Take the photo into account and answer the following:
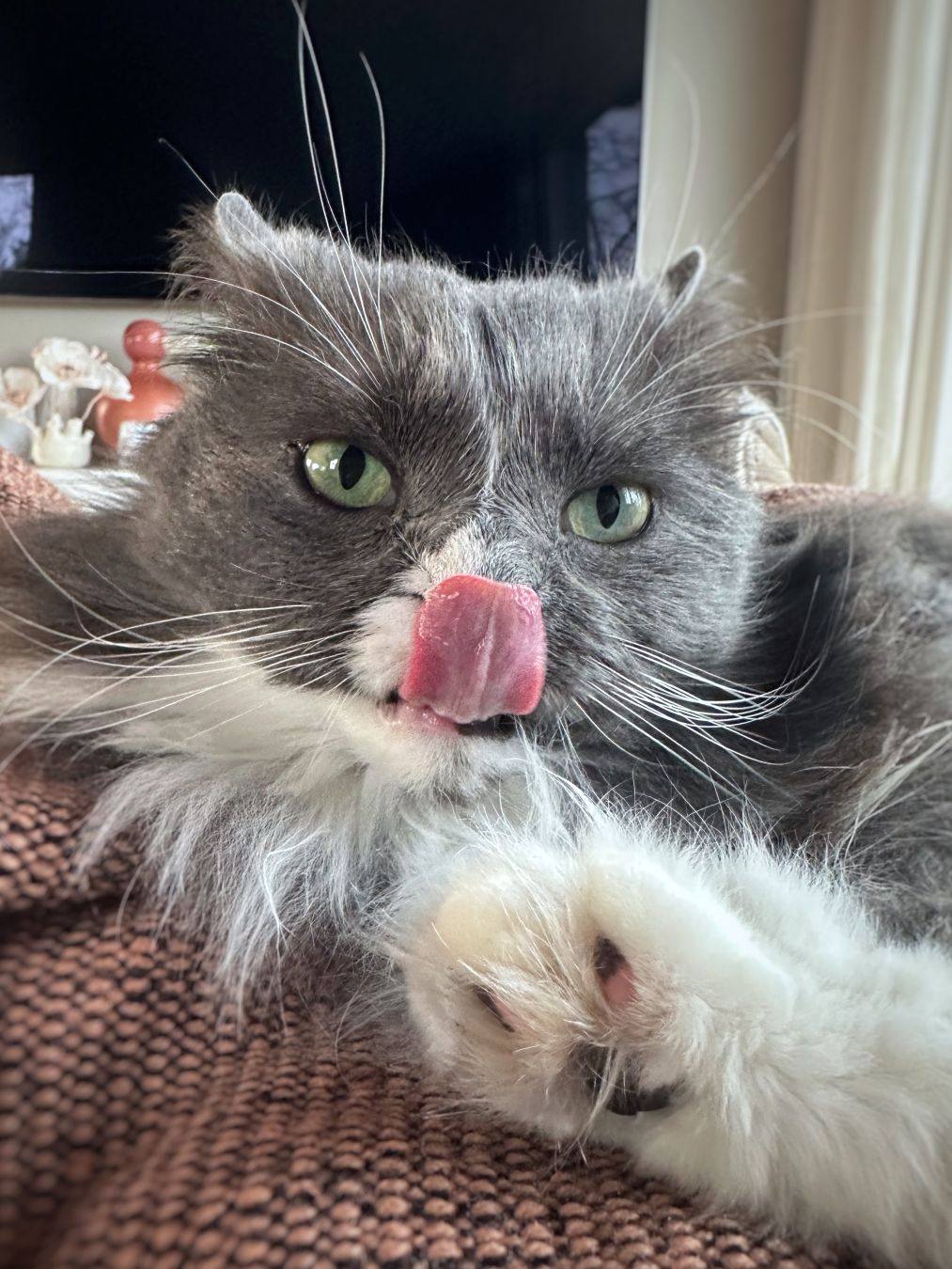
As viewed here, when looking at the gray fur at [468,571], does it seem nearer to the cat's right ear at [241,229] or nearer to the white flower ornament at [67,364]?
the cat's right ear at [241,229]

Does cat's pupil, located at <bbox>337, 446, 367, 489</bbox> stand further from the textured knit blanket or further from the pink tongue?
the textured knit blanket

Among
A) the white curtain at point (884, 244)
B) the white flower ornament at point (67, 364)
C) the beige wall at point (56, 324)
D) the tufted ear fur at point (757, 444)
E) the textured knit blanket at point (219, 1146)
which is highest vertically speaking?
the white curtain at point (884, 244)

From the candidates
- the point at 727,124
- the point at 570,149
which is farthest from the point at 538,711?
the point at 727,124

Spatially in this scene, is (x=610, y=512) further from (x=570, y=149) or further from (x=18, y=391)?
(x=570, y=149)

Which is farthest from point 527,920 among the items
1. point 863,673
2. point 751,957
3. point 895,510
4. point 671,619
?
point 895,510

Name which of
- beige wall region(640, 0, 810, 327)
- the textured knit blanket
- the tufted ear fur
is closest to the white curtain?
beige wall region(640, 0, 810, 327)

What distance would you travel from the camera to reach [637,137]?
2.96 metres

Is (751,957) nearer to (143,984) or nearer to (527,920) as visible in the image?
(527,920)

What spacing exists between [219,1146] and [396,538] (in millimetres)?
420

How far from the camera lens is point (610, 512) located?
83cm

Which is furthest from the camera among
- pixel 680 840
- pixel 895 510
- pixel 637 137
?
pixel 637 137

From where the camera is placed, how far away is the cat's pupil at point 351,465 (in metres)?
0.77

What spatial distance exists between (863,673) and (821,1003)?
40cm

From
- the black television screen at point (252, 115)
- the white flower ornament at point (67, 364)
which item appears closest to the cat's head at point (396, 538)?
the black television screen at point (252, 115)
